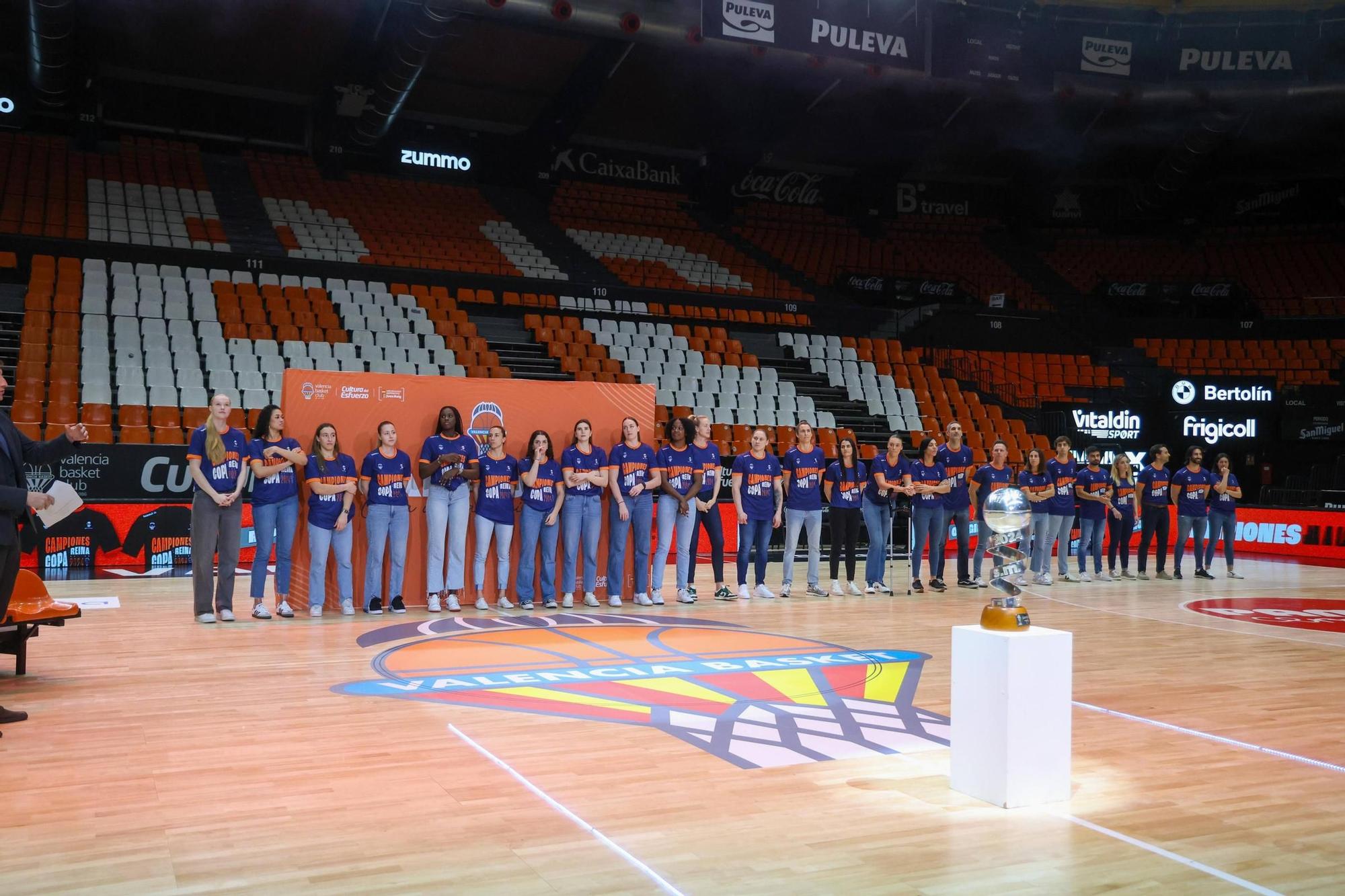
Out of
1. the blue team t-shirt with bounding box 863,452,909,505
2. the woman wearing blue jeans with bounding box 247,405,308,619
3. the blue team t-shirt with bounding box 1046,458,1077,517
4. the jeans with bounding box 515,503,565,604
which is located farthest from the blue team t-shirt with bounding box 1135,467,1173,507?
the woman wearing blue jeans with bounding box 247,405,308,619

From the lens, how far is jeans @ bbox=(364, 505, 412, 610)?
8.33 metres

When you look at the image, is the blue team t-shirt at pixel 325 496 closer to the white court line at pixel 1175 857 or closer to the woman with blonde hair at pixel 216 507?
the woman with blonde hair at pixel 216 507

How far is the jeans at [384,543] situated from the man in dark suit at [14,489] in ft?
11.9

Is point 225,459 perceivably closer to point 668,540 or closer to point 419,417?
point 419,417

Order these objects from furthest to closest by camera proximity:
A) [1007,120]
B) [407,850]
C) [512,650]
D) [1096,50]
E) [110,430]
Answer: [1007,120] → [1096,50] → [110,430] → [512,650] → [407,850]

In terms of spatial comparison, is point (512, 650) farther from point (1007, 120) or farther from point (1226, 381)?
point (1007, 120)

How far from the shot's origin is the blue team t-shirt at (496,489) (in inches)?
339

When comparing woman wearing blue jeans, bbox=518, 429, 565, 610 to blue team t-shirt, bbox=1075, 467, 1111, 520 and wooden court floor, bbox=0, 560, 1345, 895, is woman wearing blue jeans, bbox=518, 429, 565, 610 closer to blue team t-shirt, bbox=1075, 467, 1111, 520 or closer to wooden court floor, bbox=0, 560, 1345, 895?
wooden court floor, bbox=0, 560, 1345, 895

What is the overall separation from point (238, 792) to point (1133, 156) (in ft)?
86.6

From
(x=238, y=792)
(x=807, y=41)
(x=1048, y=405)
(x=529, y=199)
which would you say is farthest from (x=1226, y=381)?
(x=238, y=792)

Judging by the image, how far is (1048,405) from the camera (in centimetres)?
1941

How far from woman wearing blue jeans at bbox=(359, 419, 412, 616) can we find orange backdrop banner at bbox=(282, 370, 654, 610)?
237mm

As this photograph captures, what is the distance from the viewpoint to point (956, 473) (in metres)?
10.5

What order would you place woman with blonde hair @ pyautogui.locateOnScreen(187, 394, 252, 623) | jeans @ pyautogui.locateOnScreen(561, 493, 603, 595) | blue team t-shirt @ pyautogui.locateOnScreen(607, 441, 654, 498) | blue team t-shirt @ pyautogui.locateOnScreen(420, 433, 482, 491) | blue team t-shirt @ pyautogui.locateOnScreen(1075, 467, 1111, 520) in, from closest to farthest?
woman with blonde hair @ pyautogui.locateOnScreen(187, 394, 252, 623) → blue team t-shirt @ pyautogui.locateOnScreen(420, 433, 482, 491) → jeans @ pyautogui.locateOnScreen(561, 493, 603, 595) → blue team t-shirt @ pyautogui.locateOnScreen(607, 441, 654, 498) → blue team t-shirt @ pyautogui.locateOnScreen(1075, 467, 1111, 520)
